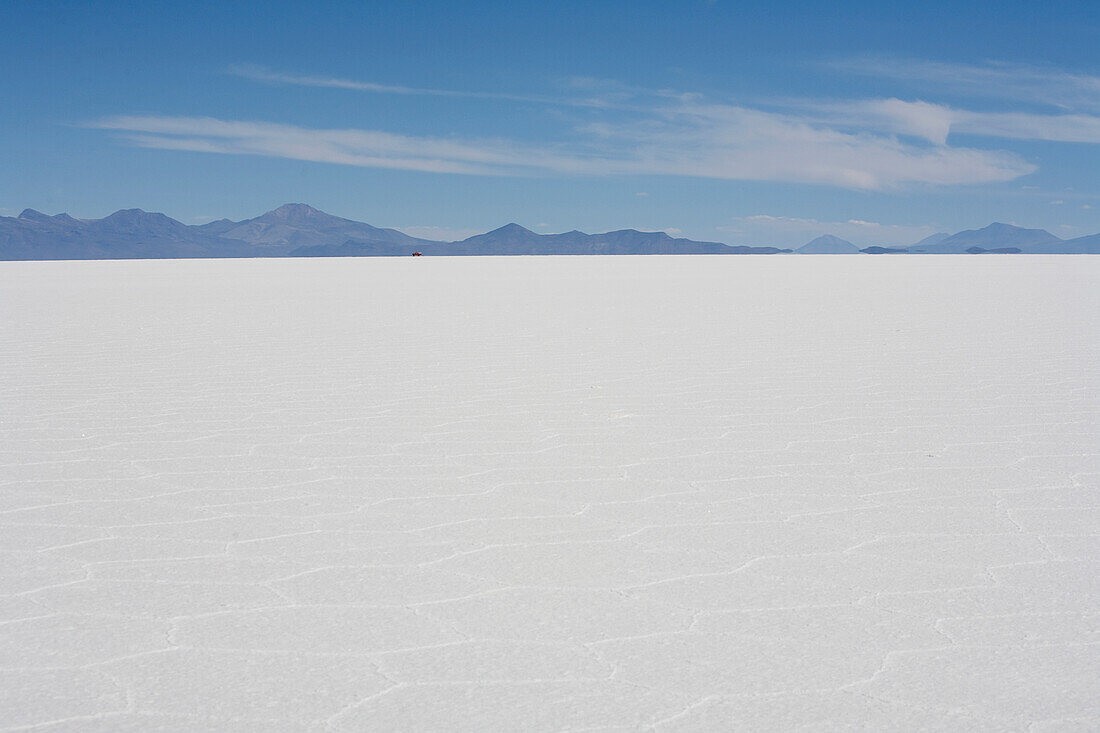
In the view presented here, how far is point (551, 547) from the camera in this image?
299 cm

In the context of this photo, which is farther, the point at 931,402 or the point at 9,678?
the point at 931,402

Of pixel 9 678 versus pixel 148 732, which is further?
pixel 9 678

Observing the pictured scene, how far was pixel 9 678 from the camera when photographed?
6.84 ft

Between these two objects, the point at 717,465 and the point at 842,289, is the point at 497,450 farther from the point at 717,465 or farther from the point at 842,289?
the point at 842,289

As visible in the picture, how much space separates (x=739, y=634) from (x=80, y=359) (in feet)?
21.9

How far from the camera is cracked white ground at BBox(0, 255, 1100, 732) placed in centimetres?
202

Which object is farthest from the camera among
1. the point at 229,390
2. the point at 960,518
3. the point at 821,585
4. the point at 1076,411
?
the point at 229,390

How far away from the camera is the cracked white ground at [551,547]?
79.6 inches

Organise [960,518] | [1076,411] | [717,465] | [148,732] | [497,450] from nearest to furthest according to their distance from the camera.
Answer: [148,732]
[960,518]
[717,465]
[497,450]
[1076,411]

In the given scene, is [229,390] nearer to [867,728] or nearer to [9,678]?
[9,678]

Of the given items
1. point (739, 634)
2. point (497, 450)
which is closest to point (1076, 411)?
point (497, 450)

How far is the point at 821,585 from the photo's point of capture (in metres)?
2.65

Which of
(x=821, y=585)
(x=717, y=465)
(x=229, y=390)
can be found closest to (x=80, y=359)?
(x=229, y=390)

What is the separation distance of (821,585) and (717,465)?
56.0 inches
